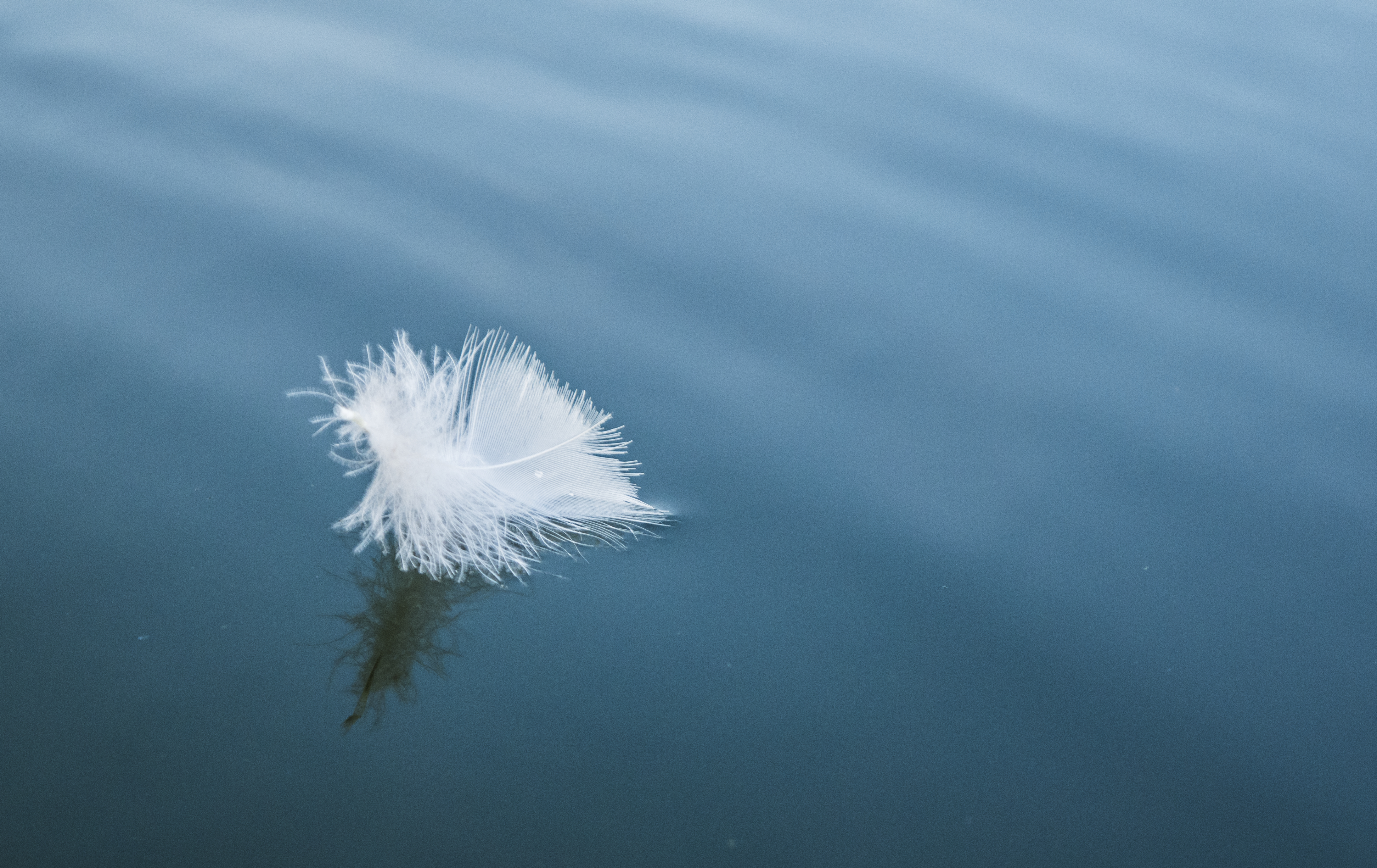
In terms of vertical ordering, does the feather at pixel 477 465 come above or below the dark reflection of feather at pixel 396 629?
above

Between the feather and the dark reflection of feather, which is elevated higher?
the feather

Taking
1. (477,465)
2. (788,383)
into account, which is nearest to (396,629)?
(477,465)

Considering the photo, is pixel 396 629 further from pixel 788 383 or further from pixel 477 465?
pixel 788 383

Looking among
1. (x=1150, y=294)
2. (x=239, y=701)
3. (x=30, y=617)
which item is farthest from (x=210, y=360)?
(x=1150, y=294)
